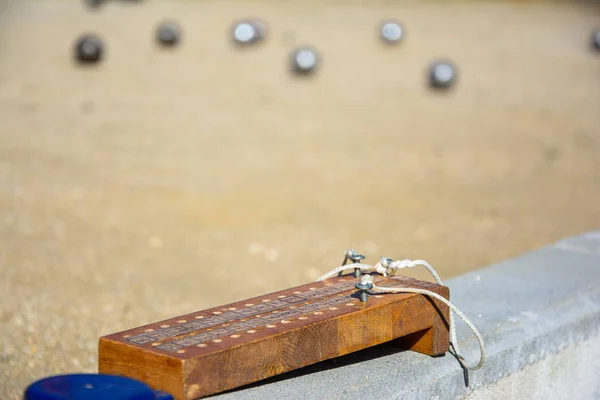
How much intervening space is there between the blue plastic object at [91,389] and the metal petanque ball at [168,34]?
13716 millimetres

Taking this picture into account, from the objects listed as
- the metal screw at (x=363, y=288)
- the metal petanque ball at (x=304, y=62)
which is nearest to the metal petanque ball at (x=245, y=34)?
the metal petanque ball at (x=304, y=62)

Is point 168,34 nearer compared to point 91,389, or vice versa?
point 91,389

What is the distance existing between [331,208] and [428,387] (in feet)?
16.4

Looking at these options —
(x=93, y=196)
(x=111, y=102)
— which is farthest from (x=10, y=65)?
(x=93, y=196)

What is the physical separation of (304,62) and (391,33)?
3.24 meters

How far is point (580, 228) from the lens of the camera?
7.12 meters

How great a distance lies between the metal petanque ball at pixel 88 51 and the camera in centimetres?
1347

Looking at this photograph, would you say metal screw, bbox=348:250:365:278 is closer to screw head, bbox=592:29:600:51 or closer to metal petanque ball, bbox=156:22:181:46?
metal petanque ball, bbox=156:22:181:46

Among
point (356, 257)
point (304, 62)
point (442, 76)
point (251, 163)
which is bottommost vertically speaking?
point (251, 163)

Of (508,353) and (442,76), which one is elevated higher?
(442,76)

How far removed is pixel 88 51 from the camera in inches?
531

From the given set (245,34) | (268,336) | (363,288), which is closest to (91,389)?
(268,336)

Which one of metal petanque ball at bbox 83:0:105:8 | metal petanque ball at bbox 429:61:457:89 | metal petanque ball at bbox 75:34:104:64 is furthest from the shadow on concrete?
metal petanque ball at bbox 83:0:105:8

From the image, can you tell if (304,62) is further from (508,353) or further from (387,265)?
(387,265)
